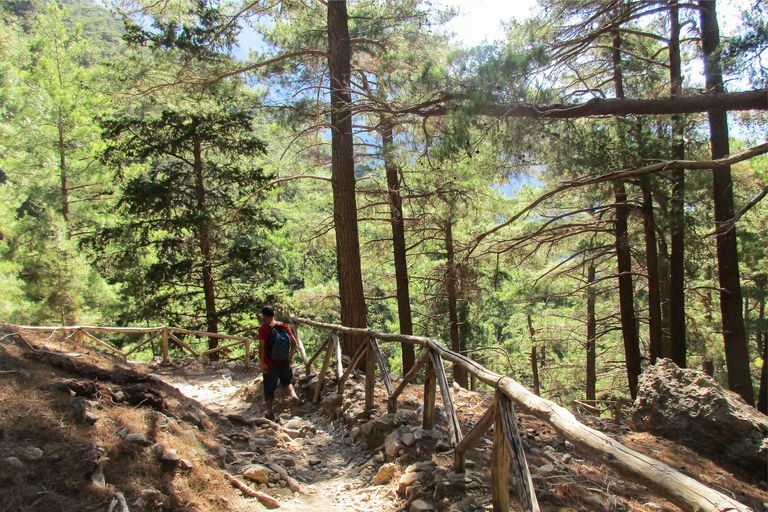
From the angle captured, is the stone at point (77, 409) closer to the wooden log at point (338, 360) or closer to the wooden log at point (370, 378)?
the wooden log at point (370, 378)

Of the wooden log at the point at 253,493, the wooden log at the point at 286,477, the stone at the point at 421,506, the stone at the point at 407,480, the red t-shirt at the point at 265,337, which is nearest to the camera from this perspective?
the stone at the point at 421,506

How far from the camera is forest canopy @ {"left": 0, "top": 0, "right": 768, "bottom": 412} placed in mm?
5930

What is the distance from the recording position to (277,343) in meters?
5.95

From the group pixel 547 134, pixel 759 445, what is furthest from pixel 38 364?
pixel 759 445

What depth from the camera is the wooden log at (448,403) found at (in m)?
3.61

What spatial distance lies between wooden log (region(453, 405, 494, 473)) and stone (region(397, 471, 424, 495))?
1.07 feet

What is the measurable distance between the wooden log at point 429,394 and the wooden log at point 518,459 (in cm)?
137

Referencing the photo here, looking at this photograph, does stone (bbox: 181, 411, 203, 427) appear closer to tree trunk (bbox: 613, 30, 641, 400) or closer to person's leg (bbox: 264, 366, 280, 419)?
person's leg (bbox: 264, 366, 280, 419)

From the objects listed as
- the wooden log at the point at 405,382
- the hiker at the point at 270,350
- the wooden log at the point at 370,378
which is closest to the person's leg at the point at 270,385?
the hiker at the point at 270,350

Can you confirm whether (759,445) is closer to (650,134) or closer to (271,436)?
(650,134)

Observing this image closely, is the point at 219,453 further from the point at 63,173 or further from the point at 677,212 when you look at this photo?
the point at 63,173

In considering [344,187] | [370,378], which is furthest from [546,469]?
[344,187]

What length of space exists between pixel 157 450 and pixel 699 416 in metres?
5.26

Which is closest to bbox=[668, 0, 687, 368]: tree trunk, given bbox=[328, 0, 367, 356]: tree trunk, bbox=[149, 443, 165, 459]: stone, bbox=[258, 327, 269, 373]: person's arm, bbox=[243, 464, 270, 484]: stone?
bbox=[328, 0, 367, 356]: tree trunk
